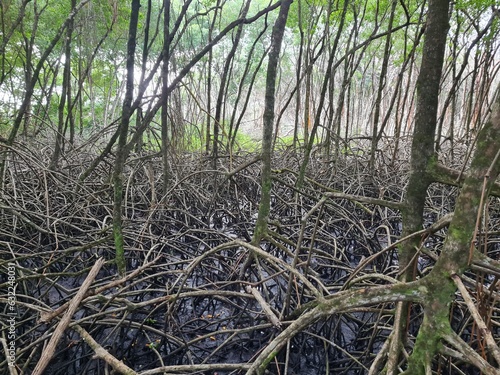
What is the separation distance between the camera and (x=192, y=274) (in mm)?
2326

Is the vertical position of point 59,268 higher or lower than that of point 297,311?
lower

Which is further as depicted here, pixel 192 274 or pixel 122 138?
pixel 192 274

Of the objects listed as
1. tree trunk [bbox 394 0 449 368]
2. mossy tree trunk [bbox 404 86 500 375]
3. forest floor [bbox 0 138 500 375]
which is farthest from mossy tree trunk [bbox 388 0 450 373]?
mossy tree trunk [bbox 404 86 500 375]

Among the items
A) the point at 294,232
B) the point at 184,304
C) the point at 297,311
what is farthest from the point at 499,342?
the point at 184,304

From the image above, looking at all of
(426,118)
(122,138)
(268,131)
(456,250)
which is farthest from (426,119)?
(122,138)

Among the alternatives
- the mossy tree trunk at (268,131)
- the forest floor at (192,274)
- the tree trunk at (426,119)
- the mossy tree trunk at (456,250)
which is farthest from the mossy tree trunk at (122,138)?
the mossy tree trunk at (456,250)

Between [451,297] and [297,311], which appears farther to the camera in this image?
[297,311]

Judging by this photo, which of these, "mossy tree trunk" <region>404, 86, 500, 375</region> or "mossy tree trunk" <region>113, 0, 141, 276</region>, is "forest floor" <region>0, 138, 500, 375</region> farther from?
"mossy tree trunk" <region>404, 86, 500, 375</region>

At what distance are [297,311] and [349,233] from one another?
57.9 inches

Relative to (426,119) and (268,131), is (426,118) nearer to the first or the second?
(426,119)

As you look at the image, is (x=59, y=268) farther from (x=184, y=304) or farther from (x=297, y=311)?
(x=297, y=311)

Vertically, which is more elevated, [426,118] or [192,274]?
[426,118]

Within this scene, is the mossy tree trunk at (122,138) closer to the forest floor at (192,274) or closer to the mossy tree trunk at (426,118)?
the forest floor at (192,274)

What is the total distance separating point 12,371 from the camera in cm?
113
